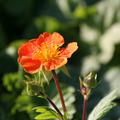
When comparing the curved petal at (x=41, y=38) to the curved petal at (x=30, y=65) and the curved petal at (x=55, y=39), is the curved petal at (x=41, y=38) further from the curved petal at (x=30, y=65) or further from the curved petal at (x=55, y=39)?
the curved petal at (x=30, y=65)

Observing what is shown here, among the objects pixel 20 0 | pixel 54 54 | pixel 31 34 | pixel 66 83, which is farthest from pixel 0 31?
pixel 54 54

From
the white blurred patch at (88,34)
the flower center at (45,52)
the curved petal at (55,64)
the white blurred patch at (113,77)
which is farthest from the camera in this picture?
the white blurred patch at (88,34)

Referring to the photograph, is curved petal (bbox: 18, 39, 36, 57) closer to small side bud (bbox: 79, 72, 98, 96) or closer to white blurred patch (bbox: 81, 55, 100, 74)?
small side bud (bbox: 79, 72, 98, 96)

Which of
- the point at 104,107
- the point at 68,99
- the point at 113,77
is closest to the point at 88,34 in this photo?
the point at 113,77

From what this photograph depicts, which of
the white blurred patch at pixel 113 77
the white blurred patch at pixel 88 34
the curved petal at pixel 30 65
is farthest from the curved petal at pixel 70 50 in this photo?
the white blurred patch at pixel 88 34

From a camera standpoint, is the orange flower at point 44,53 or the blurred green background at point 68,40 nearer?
the orange flower at point 44,53

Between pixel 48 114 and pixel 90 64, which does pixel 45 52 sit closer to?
pixel 48 114

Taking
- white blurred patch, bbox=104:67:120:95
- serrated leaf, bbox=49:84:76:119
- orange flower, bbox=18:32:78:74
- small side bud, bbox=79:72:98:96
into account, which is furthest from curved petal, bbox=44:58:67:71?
white blurred patch, bbox=104:67:120:95

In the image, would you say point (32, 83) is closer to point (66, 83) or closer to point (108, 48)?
point (66, 83)
